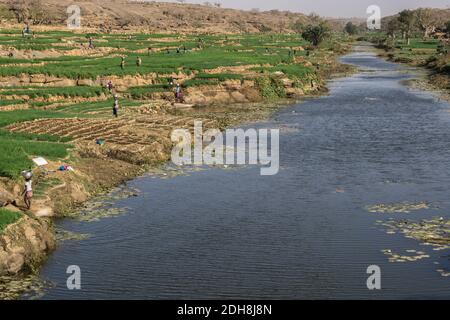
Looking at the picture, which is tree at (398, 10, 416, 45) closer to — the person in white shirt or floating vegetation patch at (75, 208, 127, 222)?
floating vegetation patch at (75, 208, 127, 222)

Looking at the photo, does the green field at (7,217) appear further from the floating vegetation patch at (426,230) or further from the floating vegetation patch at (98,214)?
the floating vegetation patch at (426,230)

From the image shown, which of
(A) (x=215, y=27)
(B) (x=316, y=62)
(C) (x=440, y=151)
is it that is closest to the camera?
(C) (x=440, y=151)

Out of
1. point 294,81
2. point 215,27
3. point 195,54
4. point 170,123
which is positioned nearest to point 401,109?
point 294,81

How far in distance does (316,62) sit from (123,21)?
7906 centimetres

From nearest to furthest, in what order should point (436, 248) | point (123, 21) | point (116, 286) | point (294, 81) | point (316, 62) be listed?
point (116, 286), point (436, 248), point (294, 81), point (316, 62), point (123, 21)

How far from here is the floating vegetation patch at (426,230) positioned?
22062 millimetres

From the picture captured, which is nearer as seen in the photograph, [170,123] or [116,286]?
[116,286]

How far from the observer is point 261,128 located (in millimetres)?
48062

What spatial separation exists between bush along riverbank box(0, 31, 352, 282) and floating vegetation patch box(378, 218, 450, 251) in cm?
1380

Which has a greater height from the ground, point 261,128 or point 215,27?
point 215,27
